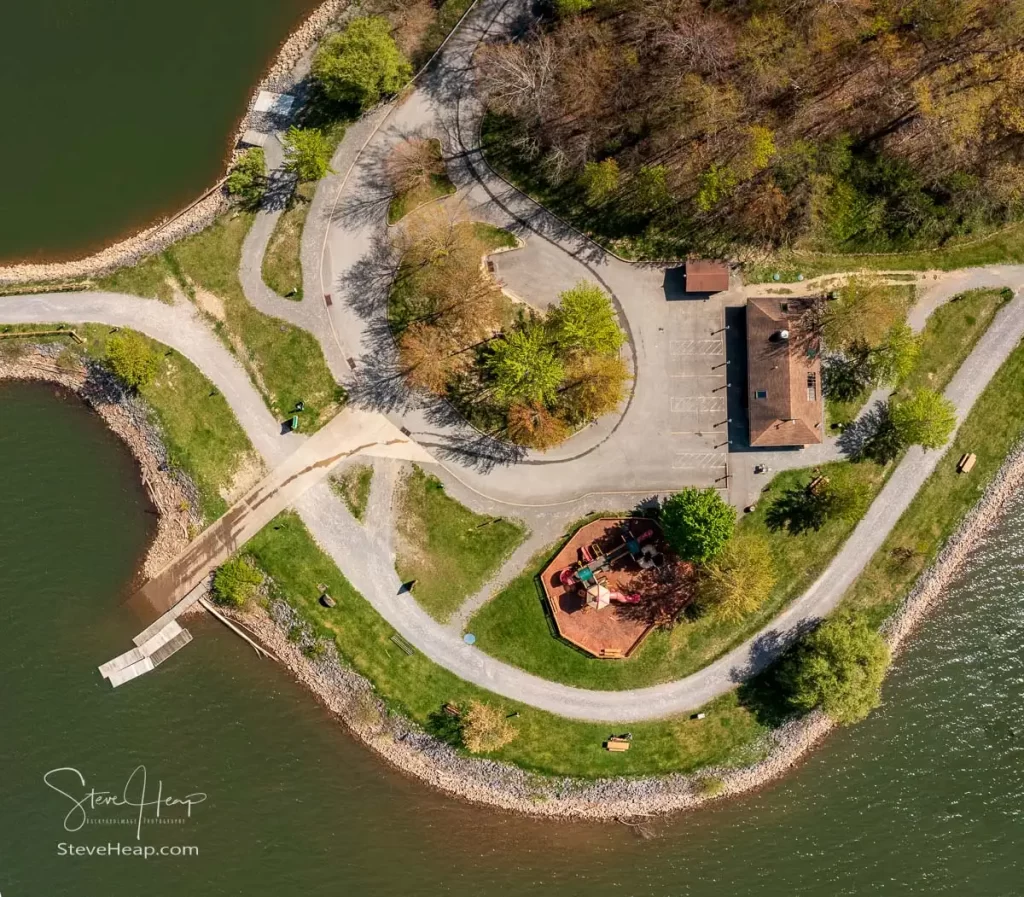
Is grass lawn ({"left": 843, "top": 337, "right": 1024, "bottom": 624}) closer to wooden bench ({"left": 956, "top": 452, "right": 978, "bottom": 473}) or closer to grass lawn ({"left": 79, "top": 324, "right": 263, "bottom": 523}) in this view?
wooden bench ({"left": 956, "top": 452, "right": 978, "bottom": 473})

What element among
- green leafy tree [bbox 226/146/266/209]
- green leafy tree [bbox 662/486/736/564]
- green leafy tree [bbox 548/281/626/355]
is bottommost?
green leafy tree [bbox 662/486/736/564]

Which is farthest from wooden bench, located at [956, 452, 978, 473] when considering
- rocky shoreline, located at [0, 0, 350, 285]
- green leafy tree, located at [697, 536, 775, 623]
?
rocky shoreline, located at [0, 0, 350, 285]

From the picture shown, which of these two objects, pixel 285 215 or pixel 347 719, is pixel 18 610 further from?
pixel 285 215

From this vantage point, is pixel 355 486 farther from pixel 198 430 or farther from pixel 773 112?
pixel 773 112

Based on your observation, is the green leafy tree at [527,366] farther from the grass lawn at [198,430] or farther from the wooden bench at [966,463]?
the wooden bench at [966,463]

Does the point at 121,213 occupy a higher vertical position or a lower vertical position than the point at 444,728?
higher

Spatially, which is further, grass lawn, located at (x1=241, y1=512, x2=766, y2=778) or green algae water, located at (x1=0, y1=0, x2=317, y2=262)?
green algae water, located at (x1=0, y1=0, x2=317, y2=262)

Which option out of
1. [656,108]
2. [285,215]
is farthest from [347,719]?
[656,108]
